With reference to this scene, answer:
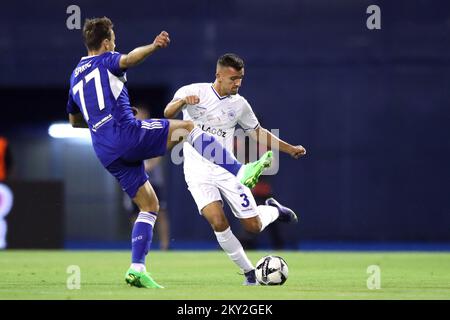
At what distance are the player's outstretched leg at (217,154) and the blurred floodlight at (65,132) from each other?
43.1 feet

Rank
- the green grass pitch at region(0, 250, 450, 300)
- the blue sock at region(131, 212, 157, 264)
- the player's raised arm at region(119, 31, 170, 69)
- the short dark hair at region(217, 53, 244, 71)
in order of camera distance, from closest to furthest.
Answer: the player's raised arm at region(119, 31, 170, 69) < the green grass pitch at region(0, 250, 450, 300) < the blue sock at region(131, 212, 157, 264) < the short dark hair at region(217, 53, 244, 71)

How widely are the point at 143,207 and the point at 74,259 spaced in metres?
5.50

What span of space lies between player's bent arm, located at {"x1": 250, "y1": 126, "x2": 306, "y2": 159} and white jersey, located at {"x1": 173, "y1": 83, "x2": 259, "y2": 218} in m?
0.09

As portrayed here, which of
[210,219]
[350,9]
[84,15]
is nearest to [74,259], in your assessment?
[210,219]

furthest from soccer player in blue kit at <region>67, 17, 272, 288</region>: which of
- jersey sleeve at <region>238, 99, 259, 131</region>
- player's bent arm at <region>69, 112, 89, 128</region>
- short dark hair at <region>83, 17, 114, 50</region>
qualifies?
jersey sleeve at <region>238, 99, 259, 131</region>

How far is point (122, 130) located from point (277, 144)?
6.28 ft

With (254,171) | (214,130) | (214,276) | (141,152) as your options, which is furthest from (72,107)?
(214,276)

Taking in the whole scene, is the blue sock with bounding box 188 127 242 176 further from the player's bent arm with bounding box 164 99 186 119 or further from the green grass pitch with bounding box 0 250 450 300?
the green grass pitch with bounding box 0 250 450 300

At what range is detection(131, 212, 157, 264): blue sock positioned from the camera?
28.2ft

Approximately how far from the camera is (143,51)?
25.9ft

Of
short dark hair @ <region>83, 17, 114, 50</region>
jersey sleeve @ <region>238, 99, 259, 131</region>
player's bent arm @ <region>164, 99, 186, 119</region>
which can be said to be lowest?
jersey sleeve @ <region>238, 99, 259, 131</region>

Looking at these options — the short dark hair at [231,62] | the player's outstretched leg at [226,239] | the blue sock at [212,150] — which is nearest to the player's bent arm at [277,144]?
the blue sock at [212,150]

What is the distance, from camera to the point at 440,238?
19953 millimetres

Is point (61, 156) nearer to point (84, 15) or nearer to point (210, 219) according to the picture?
point (84, 15)
